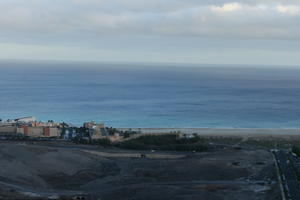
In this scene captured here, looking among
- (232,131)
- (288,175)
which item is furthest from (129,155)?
(232,131)

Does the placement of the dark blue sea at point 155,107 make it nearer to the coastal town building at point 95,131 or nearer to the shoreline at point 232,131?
the shoreline at point 232,131

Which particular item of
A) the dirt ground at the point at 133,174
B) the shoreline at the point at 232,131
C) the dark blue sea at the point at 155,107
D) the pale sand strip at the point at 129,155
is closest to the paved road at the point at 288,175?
the dirt ground at the point at 133,174

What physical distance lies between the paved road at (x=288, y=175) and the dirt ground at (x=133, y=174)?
0.84m

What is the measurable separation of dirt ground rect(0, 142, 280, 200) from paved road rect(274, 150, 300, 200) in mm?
841

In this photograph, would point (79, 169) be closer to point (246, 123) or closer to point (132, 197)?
point (132, 197)

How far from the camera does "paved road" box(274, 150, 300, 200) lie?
31.8m

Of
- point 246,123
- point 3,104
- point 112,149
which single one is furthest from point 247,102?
point 112,149

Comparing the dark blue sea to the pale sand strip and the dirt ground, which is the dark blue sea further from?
the dirt ground

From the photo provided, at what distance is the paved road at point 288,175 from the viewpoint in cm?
3185

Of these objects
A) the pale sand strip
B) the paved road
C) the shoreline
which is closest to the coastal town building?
the shoreline

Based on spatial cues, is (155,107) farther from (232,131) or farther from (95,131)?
(95,131)

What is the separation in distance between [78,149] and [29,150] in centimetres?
682

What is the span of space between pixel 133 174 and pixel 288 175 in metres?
13.5

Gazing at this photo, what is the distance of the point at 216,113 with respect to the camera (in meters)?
94.8
